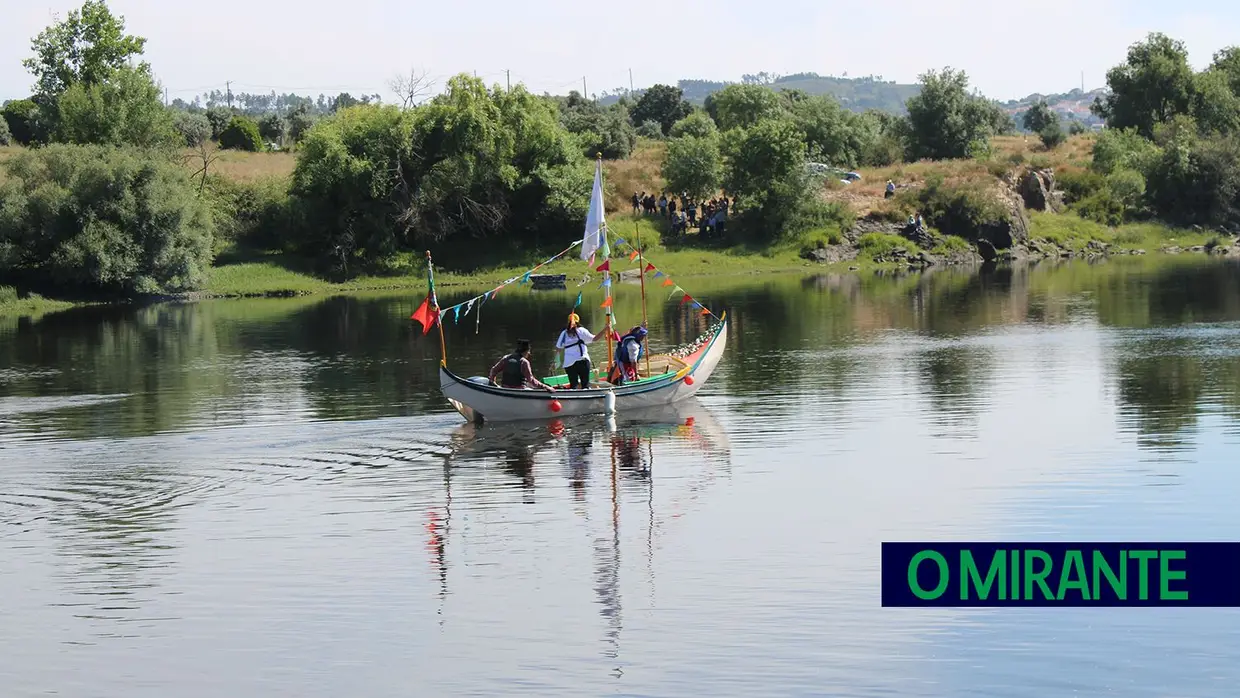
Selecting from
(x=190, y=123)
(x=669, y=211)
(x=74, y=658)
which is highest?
(x=190, y=123)

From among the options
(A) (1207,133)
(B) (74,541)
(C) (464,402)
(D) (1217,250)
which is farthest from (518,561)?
(A) (1207,133)

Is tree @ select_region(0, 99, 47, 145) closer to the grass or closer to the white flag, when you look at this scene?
the grass

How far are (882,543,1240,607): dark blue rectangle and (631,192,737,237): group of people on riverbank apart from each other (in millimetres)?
83984

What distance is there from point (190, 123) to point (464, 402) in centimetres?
8850

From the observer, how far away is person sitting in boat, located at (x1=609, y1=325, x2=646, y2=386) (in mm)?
38938

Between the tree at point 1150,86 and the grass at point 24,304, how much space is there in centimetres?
9031

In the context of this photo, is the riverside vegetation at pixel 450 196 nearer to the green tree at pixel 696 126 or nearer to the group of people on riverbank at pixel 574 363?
the green tree at pixel 696 126

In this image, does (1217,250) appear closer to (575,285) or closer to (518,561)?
(575,285)

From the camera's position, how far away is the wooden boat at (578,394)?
3584cm

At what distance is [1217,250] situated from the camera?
10269cm

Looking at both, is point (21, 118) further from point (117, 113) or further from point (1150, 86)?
point (1150, 86)

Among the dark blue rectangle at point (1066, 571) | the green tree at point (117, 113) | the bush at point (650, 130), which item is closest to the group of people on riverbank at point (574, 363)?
the dark blue rectangle at point (1066, 571)

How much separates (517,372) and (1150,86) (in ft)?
360

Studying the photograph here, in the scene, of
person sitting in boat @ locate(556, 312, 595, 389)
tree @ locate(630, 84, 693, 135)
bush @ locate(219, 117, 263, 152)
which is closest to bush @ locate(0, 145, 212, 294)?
bush @ locate(219, 117, 263, 152)
